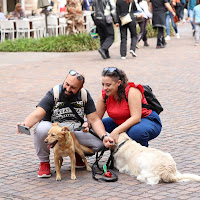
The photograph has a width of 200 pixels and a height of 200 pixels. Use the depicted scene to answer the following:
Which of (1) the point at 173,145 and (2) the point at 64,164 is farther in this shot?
(1) the point at 173,145

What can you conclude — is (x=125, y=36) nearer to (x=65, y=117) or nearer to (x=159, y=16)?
(x=159, y=16)

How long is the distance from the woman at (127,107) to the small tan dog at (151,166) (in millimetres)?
218

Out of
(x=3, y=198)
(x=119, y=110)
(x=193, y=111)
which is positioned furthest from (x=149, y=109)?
(x=193, y=111)

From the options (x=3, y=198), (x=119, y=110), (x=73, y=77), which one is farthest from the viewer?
(x=119, y=110)

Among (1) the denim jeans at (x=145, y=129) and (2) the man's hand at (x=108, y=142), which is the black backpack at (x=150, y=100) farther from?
(2) the man's hand at (x=108, y=142)

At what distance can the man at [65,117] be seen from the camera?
5289 mm

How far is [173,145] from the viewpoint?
6.63 metres

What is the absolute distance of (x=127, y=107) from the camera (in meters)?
5.64

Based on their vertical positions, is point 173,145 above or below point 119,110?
below

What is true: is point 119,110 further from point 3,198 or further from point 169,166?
point 3,198

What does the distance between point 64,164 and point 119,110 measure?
0.90 meters

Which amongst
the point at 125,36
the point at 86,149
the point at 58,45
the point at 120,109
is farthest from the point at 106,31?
the point at 86,149

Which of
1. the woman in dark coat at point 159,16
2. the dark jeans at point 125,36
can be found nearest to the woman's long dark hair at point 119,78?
the dark jeans at point 125,36

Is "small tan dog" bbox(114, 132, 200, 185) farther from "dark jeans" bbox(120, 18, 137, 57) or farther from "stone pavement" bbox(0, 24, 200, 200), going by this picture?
"dark jeans" bbox(120, 18, 137, 57)
